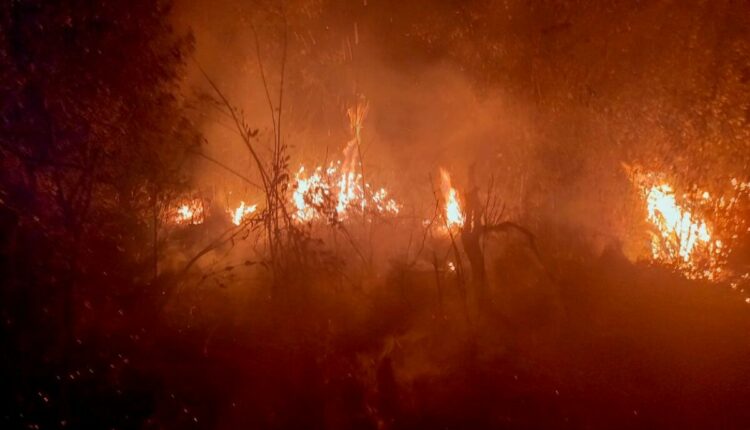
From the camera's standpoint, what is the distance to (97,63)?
17.9ft

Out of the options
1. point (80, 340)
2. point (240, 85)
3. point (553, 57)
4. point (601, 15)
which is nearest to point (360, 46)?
point (240, 85)

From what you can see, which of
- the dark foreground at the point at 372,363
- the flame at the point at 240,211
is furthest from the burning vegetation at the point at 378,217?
the flame at the point at 240,211

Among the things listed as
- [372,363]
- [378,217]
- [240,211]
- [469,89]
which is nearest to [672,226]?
[469,89]

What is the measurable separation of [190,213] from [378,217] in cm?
301

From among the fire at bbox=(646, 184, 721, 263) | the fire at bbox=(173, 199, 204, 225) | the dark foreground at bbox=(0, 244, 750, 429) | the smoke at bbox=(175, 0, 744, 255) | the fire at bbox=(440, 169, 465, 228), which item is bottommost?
the dark foreground at bbox=(0, 244, 750, 429)

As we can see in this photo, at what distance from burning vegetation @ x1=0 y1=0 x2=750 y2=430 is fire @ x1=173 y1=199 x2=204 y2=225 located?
74 mm

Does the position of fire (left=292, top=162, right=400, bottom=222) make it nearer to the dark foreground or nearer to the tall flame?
the dark foreground

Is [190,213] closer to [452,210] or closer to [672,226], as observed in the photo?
[452,210]

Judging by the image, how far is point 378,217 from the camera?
27.4 ft

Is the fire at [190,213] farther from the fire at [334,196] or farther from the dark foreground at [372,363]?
the dark foreground at [372,363]

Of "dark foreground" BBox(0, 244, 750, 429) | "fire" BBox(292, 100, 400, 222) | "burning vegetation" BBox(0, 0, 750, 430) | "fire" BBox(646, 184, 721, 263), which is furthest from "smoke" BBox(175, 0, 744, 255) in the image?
"dark foreground" BBox(0, 244, 750, 429)

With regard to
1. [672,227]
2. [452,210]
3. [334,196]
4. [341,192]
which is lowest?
[672,227]

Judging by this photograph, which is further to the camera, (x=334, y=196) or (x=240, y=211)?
(x=240, y=211)

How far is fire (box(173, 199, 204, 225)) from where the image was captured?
8.45m
